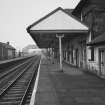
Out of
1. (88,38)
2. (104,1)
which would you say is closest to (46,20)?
(88,38)

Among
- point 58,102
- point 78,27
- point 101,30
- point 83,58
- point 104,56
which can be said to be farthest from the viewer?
point 83,58

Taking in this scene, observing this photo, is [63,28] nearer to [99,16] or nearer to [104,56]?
[99,16]

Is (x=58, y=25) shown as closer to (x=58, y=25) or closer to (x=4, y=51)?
(x=58, y=25)

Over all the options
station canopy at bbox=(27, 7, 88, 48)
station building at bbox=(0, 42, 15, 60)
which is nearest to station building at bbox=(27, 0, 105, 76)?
station canopy at bbox=(27, 7, 88, 48)

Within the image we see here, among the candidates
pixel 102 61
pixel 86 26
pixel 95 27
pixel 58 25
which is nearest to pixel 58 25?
pixel 58 25

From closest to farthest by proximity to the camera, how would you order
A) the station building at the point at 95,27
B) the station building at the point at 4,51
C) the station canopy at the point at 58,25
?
1. the station building at the point at 95,27
2. the station canopy at the point at 58,25
3. the station building at the point at 4,51

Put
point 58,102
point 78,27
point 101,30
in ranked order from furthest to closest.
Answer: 1. point 78,27
2. point 101,30
3. point 58,102

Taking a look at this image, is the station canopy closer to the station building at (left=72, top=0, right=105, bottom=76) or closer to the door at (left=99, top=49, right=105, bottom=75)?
the station building at (left=72, top=0, right=105, bottom=76)

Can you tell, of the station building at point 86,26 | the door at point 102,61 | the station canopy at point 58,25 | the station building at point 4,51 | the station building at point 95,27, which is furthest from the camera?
the station building at point 4,51

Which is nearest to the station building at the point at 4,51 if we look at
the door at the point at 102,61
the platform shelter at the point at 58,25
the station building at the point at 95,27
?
the platform shelter at the point at 58,25

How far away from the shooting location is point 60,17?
1641cm

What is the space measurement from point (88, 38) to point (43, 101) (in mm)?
10069

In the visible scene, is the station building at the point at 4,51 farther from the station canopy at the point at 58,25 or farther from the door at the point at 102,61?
the door at the point at 102,61

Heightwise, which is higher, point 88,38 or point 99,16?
point 99,16
